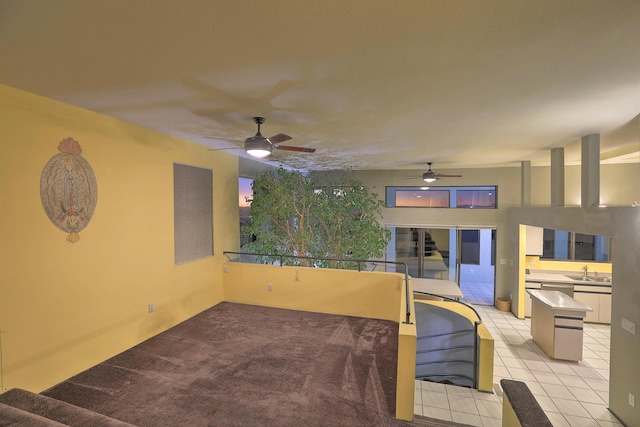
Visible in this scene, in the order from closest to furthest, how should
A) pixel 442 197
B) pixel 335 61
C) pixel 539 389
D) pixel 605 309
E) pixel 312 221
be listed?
pixel 335 61
pixel 539 389
pixel 312 221
pixel 605 309
pixel 442 197

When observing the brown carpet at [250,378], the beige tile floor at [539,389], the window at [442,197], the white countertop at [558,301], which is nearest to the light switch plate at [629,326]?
the beige tile floor at [539,389]

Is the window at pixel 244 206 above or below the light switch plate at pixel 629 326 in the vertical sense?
above

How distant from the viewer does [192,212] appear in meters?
5.09

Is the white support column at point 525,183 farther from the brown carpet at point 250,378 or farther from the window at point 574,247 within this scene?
the brown carpet at point 250,378

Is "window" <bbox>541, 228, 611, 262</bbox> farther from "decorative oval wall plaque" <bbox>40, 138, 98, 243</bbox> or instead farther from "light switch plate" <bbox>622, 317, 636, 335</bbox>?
"decorative oval wall plaque" <bbox>40, 138, 98, 243</bbox>

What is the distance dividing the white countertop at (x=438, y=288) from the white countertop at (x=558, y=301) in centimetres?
144

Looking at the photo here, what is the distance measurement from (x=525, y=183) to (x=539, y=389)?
15.1 ft

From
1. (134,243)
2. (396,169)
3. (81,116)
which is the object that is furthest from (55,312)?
(396,169)

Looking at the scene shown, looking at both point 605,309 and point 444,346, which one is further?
point 605,309

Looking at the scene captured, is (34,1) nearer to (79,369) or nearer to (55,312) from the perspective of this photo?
(55,312)

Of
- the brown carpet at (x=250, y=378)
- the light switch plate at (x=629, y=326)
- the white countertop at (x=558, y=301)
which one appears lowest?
the brown carpet at (x=250, y=378)

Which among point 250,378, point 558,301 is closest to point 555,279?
point 558,301

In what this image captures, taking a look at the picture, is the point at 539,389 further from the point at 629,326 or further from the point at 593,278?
the point at 593,278

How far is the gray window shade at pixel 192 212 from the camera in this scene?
4.78 metres
